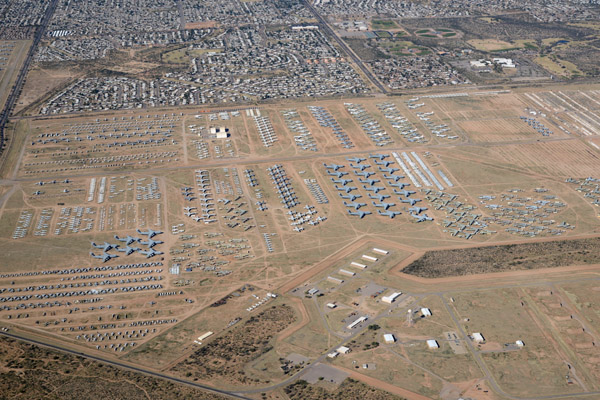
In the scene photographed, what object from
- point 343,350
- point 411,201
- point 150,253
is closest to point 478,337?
point 343,350

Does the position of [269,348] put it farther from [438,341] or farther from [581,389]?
[581,389]

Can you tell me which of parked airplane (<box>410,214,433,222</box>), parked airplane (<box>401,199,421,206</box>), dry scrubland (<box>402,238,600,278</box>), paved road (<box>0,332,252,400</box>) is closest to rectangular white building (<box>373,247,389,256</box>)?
dry scrubland (<box>402,238,600,278</box>)

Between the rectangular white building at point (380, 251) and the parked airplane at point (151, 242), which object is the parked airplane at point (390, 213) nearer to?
the rectangular white building at point (380, 251)

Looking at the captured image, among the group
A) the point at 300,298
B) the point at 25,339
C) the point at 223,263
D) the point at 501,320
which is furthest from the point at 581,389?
the point at 25,339

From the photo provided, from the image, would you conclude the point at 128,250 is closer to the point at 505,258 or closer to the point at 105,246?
the point at 105,246

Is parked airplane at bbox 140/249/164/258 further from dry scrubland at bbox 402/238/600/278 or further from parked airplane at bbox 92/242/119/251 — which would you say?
dry scrubland at bbox 402/238/600/278
